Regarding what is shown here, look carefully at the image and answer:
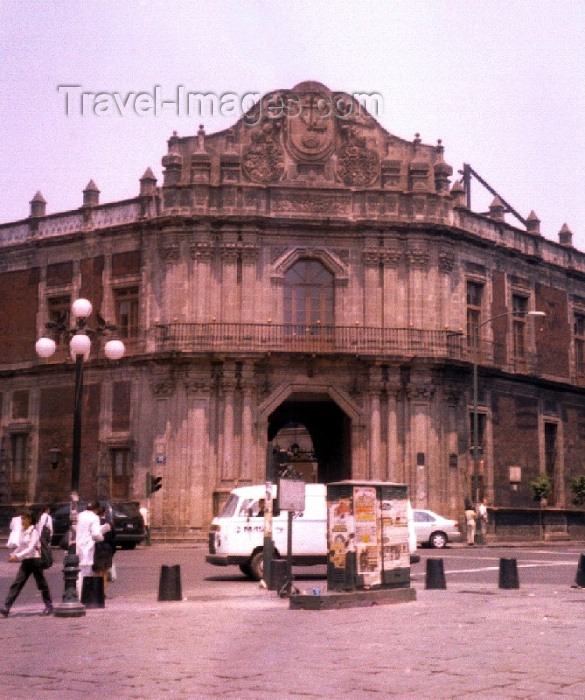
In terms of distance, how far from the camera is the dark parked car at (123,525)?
34469 mm

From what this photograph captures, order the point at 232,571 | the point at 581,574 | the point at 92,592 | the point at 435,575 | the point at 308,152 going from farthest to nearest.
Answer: the point at 308,152 < the point at 232,571 < the point at 435,575 < the point at 581,574 < the point at 92,592

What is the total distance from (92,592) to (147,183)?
2624cm

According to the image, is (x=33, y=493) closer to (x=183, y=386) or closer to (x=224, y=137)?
(x=183, y=386)

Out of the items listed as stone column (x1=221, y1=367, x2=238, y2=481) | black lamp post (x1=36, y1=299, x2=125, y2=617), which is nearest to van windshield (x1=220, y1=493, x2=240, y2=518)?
black lamp post (x1=36, y1=299, x2=125, y2=617)

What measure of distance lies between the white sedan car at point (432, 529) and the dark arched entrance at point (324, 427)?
13.4 ft

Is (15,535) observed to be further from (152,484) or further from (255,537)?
(152,484)

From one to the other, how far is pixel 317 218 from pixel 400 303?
4278 millimetres

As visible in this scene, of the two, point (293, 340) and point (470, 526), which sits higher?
point (293, 340)

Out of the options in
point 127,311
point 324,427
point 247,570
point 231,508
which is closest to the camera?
point 247,570

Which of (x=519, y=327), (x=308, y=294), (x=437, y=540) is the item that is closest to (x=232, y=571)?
(x=437, y=540)

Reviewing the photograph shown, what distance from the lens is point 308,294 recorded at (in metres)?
40.2

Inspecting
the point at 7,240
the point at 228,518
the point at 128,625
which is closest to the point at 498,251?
the point at 7,240

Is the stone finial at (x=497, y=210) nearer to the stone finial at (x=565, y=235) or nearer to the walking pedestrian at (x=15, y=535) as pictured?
the stone finial at (x=565, y=235)

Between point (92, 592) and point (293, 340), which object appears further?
point (293, 340)
